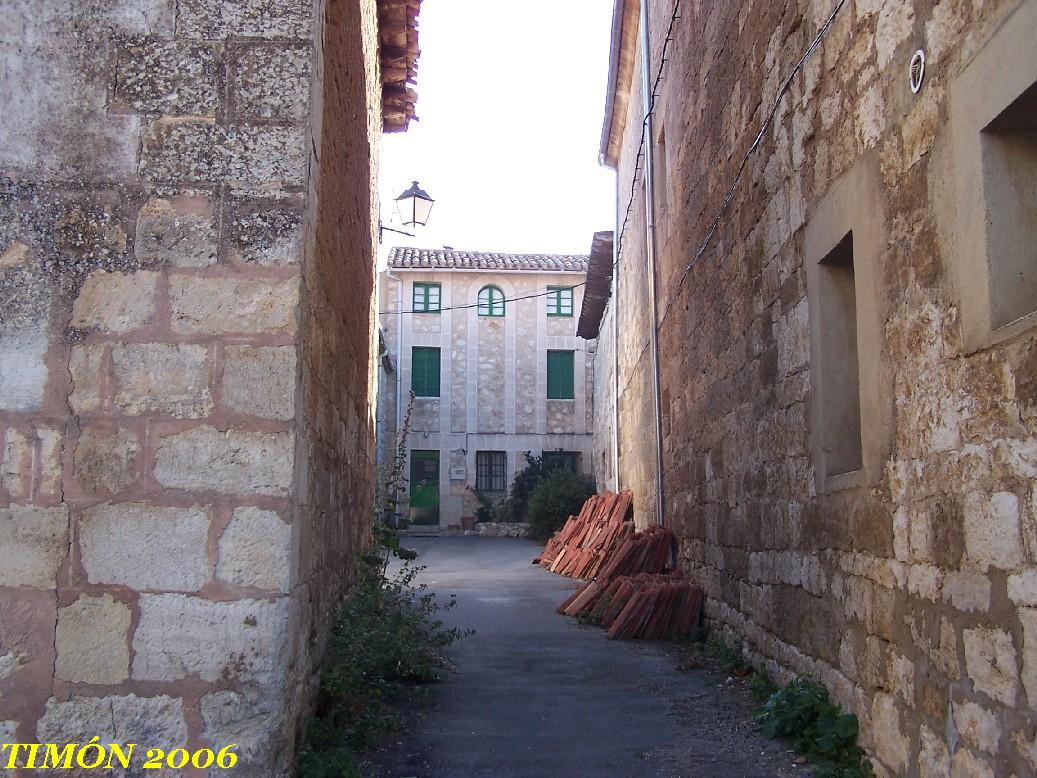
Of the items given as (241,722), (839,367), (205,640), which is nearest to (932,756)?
(839,367)

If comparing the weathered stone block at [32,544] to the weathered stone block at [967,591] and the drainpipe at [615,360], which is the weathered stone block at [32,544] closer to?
the weathered stone block at [967,591]

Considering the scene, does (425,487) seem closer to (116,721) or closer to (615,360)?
(615,360)

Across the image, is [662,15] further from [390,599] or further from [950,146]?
[950,146]

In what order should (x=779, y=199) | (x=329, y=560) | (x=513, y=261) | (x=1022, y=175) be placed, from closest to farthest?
(x=1022, y=175), (x=329, y=560), (x=779, y=199), (x=513, y=261)

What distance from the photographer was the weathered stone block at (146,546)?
285 cm

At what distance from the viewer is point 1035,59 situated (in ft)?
7.79

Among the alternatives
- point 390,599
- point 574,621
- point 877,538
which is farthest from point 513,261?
point 877,538

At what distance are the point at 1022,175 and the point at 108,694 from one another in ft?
9.89

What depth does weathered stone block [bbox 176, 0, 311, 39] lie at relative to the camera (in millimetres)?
3119

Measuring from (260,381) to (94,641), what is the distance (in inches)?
36.0

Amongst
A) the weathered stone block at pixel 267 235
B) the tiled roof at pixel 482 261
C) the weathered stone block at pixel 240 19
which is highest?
the tiled roof at pixel 482 261

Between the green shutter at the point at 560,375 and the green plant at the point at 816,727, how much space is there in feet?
75.7

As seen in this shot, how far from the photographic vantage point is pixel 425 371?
89.0ft

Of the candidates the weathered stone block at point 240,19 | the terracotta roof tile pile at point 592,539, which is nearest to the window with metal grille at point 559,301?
the terracotta roof tile pile at point 592,539
